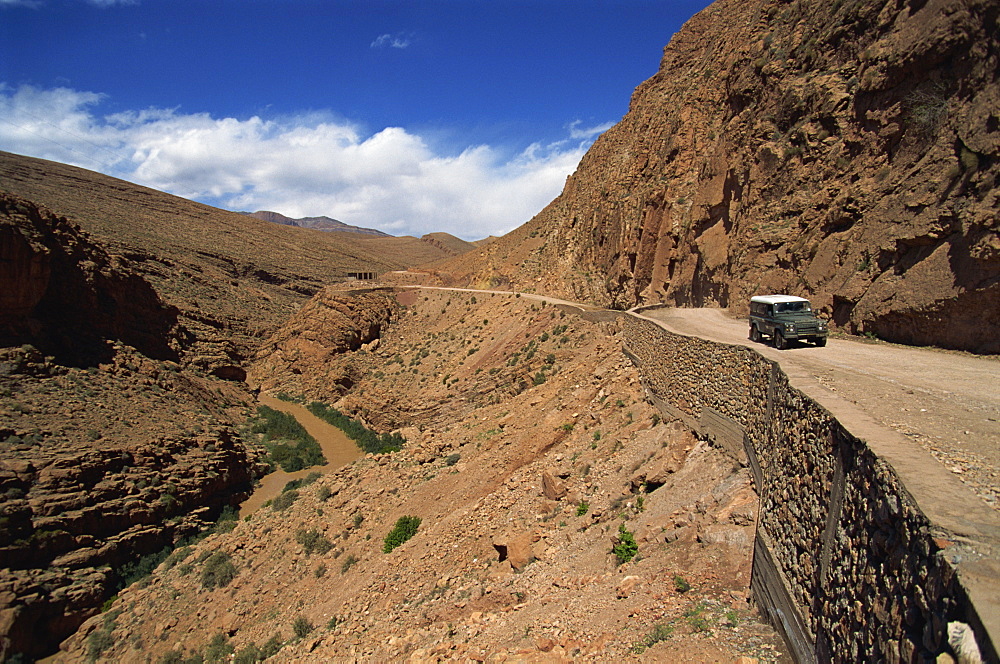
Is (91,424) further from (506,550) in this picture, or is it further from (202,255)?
(202,255)

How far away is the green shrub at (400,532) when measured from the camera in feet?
46.4

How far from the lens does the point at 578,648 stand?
711cm

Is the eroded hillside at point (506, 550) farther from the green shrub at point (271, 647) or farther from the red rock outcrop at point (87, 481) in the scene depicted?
the red rock outcrop at point (87, 481)

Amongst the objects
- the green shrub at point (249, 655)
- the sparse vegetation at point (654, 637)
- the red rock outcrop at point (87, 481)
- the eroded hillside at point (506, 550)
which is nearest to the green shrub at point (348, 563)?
the eroded hillside at point (506, 550)

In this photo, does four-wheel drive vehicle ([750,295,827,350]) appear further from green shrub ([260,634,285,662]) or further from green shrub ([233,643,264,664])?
green shrub ([233,643,264,664])

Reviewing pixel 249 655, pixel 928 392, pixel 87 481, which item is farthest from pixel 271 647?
pixel 928 392

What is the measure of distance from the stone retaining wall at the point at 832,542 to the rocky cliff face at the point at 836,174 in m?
5.01

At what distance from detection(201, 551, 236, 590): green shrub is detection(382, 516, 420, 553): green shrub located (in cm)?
518

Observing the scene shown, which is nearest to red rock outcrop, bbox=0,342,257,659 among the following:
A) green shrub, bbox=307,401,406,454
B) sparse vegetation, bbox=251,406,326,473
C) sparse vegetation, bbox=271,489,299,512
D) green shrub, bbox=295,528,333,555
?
sparse vegetation, bbox=251,406,326,473

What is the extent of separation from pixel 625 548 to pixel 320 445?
23.2 m

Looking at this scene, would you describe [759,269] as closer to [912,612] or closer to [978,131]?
[978,131]

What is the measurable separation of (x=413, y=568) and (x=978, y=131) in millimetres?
15133

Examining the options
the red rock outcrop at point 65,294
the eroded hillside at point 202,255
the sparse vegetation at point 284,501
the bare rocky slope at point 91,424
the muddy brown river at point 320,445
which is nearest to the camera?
the bare rocky slope at point 91,424

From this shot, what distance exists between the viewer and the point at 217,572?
1561 centimetres
